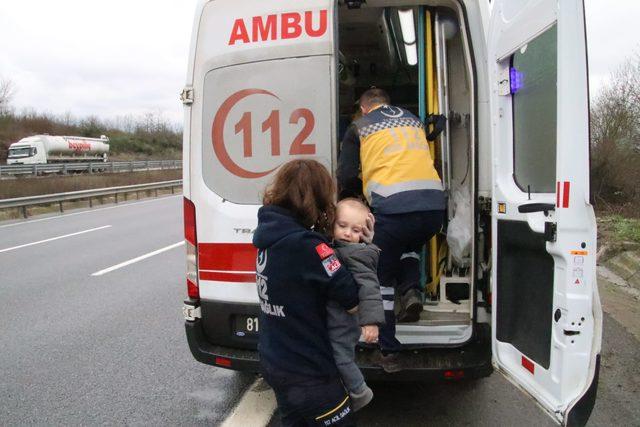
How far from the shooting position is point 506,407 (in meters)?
3.51

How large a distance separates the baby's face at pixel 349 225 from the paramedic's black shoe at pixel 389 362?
107cm

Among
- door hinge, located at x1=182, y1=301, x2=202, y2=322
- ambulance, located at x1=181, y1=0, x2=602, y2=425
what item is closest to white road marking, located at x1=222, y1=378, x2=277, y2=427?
ambulance, located at x1=181, y1=0, x2=602, y2=425

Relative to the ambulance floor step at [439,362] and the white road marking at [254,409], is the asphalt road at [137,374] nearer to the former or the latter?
the white road marking at [254,409]

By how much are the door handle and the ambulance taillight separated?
189 centimetres

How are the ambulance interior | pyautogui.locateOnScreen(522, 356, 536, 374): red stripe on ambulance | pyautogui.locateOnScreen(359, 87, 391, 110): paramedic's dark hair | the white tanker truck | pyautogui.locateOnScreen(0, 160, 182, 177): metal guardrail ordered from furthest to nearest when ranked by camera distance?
the white tanker truck, pyautogui.locateOnScreen(0, 160, 182, 177): metal guardrail, pyautogui.locateOnScreen(359, 87, 391, 110): paramedic's dark hair, the ambulance interior, pyautogui.locateOnScreen(522, 356, 536, 374): red stripe on ambulance

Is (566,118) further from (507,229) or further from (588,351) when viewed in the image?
(588,351)

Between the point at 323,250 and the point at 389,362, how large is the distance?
50.5 inches

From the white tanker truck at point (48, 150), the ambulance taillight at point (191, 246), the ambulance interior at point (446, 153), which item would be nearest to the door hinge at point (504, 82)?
the ambulance interior at point (446, 153)

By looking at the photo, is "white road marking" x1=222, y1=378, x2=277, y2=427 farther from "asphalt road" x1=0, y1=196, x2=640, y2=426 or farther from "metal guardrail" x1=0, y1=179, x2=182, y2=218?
"metal guardrail" x1=0, y1=179, x2=182, y2=218

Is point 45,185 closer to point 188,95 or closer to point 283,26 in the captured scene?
point 188,95

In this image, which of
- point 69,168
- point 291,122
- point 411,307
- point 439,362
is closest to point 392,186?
point 291,122

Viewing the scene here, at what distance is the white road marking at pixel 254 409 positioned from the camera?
3246mm

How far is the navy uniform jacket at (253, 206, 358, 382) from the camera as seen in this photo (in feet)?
6.38

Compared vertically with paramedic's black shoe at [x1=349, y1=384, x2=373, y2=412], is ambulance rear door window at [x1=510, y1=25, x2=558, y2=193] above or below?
above
